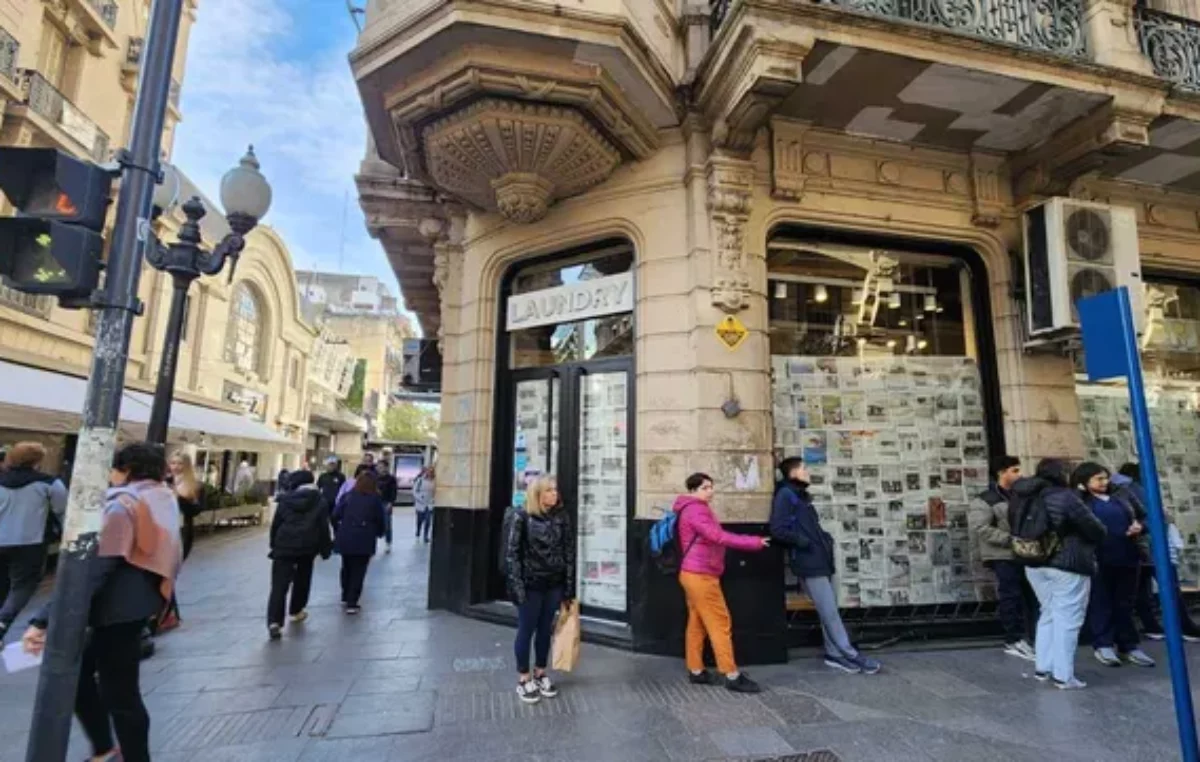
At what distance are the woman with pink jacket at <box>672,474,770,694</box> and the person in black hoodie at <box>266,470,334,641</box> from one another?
4008 millimetres

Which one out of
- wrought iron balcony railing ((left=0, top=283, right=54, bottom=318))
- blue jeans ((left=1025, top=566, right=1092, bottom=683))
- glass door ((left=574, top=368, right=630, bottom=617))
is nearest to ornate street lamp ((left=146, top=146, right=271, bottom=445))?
glass door ((left=574, top=368, right=630, bottom=617))

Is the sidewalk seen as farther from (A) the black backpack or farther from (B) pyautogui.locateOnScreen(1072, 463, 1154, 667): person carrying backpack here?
(A) the black backpack

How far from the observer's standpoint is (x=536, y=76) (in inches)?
220

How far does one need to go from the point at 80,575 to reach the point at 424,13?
190 inches

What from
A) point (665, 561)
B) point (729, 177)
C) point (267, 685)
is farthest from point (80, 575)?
point (729, 177)

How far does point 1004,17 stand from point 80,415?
46.4 ft

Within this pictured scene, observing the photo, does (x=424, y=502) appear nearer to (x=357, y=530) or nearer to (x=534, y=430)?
(x=357, y=530)

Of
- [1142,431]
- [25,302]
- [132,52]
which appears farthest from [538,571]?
[132,52]

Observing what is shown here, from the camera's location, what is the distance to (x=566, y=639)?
15.8 feet

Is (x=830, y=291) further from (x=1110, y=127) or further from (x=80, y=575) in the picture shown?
(x=80, y=575)

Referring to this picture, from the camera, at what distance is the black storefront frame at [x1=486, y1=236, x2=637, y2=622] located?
6.54 m

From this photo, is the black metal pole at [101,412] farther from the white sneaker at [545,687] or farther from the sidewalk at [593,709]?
the white sneaker at [545,687]

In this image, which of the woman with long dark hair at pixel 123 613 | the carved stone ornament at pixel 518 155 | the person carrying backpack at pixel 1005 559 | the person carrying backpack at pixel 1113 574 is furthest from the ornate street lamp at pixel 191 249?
the person carrying backpack at pixel 1113 574

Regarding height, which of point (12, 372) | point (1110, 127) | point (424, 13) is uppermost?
point (424, 13)
